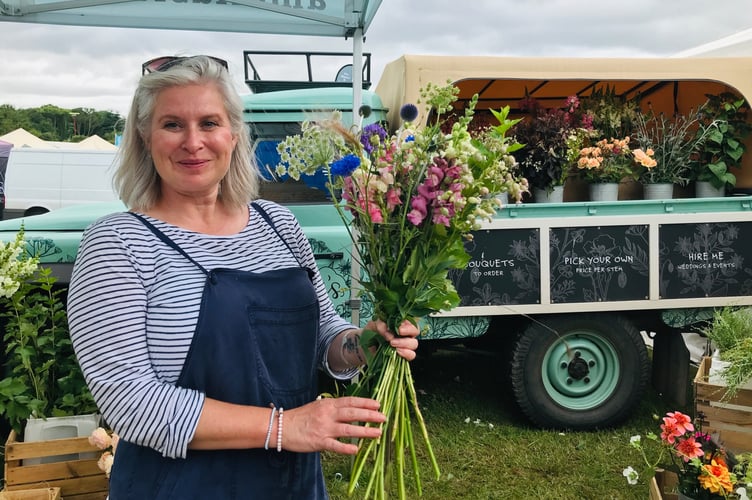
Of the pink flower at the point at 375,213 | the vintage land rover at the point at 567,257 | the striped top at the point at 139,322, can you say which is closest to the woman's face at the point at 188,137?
the striped top at the point at 139,322

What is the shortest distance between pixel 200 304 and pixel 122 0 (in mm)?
2205

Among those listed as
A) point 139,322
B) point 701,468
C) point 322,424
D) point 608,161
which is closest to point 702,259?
point 608,161

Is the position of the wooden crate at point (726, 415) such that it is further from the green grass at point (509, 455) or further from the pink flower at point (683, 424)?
the green grass at point (509, 455)

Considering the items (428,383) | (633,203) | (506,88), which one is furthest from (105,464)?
(506,88)

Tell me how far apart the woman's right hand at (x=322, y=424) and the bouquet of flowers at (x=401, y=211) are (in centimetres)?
14

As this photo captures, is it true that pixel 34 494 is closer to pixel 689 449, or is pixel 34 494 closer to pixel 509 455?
pixel 509 455

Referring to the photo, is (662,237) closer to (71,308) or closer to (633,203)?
(633,203)

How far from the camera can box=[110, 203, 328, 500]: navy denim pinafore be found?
1284 millimetres

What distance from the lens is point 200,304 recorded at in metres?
1.29

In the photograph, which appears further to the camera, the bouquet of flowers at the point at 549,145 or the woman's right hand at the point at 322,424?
the bouquet of flowers at the point at 549,145

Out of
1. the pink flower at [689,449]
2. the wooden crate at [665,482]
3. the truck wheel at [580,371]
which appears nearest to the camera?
the pink flower at [689,449]

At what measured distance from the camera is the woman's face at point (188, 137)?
1.38 m

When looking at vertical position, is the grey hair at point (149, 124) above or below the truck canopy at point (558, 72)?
below

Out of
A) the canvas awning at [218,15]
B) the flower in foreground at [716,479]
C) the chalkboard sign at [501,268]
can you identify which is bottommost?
the flower in foreground at [716,479]
